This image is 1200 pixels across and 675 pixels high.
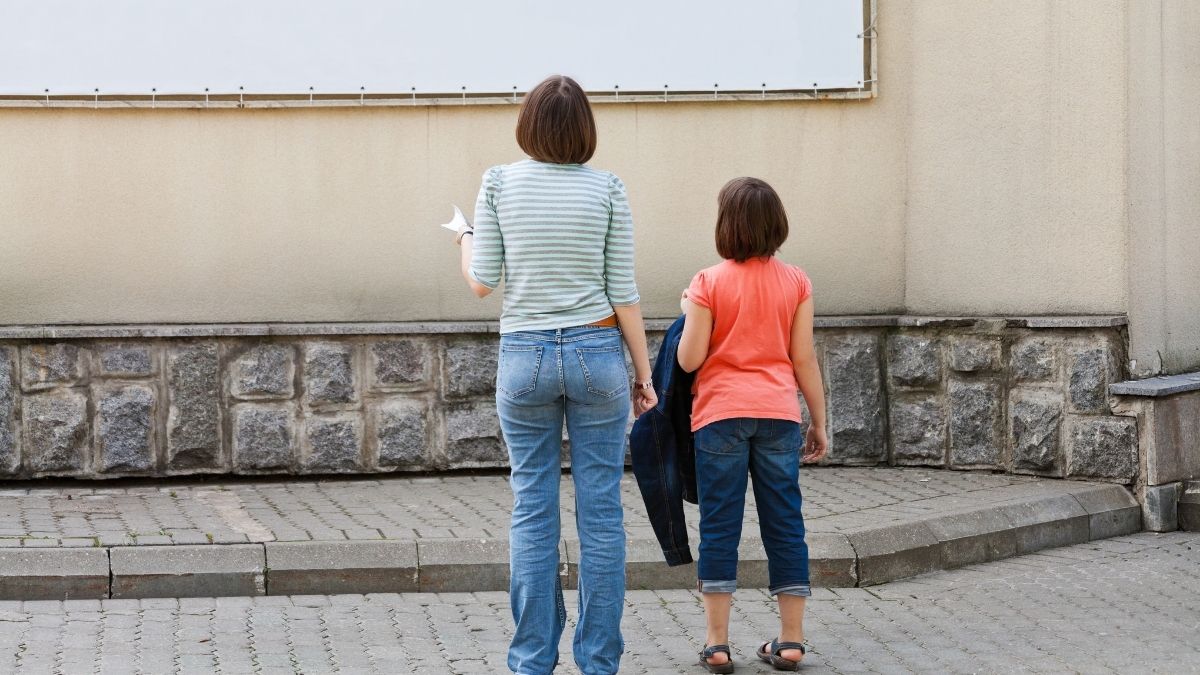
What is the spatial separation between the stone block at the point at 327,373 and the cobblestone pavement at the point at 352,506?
1.47ft

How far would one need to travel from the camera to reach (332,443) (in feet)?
25.7

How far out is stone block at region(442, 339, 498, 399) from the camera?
25.9ft

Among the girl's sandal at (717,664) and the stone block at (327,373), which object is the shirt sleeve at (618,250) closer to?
the girl's sandal at (717,664)

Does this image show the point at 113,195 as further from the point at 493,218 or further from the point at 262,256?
the point at 493,218

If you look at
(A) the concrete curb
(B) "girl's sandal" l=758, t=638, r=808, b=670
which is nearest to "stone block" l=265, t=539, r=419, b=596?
(A) the concrete curb

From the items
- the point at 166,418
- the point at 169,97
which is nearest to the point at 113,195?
the point at 169,97

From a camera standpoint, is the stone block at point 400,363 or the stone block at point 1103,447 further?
the stone block at point 400,363

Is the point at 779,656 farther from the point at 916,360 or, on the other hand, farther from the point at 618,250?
the point at 916,360

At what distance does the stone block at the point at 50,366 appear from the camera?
24.8 feet

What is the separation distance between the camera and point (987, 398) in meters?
7.95

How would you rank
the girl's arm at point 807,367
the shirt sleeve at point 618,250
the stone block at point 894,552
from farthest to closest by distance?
the stone block at point 894,552 < the girl's arm at point 807,367 < the shirt sleeve at point 618,250

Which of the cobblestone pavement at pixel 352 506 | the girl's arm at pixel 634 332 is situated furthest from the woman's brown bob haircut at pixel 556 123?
the cobblestone pavement at pixel 352 506

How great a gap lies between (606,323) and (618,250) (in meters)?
0.22

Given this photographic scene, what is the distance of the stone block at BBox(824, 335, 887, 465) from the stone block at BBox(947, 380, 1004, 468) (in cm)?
41
